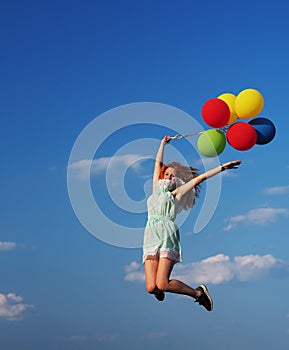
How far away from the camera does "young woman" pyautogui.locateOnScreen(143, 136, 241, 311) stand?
6.67m

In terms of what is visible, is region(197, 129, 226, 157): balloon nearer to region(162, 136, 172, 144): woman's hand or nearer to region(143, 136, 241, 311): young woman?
region(143, 136, 241, 311): young woman

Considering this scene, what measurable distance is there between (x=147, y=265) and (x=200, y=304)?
103 cm

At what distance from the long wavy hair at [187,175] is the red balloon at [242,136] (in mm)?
667

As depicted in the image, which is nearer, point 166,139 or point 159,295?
point 159,295

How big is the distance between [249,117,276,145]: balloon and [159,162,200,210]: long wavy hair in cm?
96

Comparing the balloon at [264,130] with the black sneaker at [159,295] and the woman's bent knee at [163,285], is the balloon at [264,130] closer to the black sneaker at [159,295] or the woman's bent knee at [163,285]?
the woman's bent knee at [163,285]

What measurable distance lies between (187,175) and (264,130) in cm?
118

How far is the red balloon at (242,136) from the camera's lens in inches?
269

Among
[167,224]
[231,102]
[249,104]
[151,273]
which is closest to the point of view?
[151,273]

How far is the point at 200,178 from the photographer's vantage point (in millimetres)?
6863

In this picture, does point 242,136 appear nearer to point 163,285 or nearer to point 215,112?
point 215,112

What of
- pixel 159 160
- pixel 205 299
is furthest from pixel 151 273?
pixel 159 160

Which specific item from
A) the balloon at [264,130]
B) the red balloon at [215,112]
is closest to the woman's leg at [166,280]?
the red balloon at [215,112]

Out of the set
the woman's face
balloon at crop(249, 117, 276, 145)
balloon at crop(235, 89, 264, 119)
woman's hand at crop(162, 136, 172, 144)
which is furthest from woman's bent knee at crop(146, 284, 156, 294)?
balloon at crop(235, 89, 264, 119)
